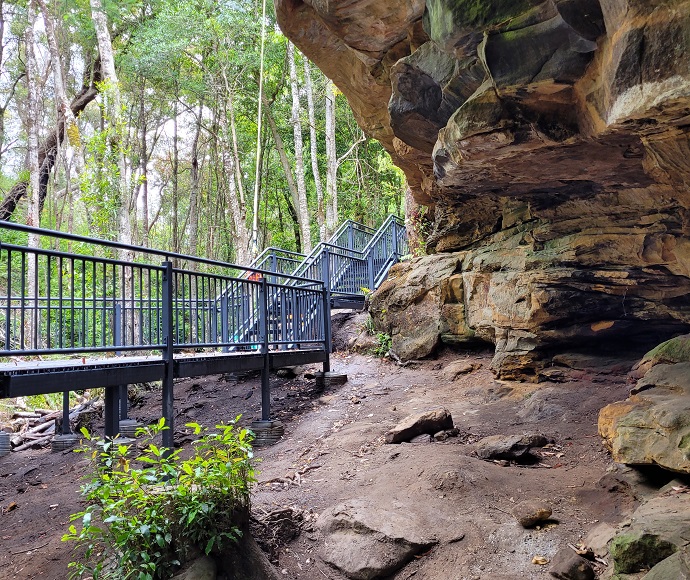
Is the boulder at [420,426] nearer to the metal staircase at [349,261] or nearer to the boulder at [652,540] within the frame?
the boulder at [652,540]

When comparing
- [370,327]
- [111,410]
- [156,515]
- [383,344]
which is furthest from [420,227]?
[156,515]

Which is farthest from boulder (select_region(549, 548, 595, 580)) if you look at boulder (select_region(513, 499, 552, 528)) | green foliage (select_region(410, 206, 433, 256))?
green foliage (select_region(410, 206, 433, 256))

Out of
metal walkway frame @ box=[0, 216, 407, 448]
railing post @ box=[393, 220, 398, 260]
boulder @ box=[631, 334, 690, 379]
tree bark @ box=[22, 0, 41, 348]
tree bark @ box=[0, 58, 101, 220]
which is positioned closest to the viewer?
metal walkway frame @ box=[0, 216, 407, 448]

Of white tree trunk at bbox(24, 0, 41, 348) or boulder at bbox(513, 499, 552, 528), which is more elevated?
white tree trunk at bbox(24, 0, 41, 348)

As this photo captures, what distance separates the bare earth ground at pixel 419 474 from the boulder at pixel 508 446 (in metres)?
0.12

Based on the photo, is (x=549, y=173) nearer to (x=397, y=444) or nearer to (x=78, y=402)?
(x=397, y=444)

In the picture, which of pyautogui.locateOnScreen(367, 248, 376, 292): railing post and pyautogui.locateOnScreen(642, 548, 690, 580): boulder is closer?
pyautogui.locateOnScreen(642, 548, 690, 580): boulder

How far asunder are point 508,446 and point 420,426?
103cm

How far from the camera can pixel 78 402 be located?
10078mm

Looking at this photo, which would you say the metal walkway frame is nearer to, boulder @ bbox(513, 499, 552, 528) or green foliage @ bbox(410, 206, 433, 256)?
green foliage @ bbox(410, 206, 433, 256)

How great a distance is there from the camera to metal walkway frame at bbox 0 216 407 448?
3949mm

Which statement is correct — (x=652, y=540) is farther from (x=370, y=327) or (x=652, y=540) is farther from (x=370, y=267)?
(x=370, y=267)

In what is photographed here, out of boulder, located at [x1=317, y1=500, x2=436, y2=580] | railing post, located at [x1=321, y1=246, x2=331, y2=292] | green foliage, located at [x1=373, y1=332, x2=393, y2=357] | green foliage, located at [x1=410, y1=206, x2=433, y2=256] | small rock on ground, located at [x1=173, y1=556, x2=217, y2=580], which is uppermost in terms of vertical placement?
green foliage, located at [x1=410, y1=206, x2=433, y2=256]

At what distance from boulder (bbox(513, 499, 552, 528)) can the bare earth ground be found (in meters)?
0.06
